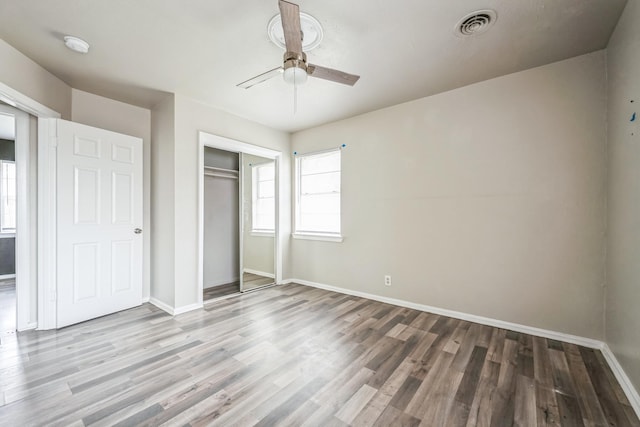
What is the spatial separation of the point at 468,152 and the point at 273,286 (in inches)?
135

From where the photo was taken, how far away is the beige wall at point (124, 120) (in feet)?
10.2

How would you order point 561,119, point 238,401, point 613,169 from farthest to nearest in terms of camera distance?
point 561,119 < point 613,169 < point 238,401

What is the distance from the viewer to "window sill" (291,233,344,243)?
4.06m

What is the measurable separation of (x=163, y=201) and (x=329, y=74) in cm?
265

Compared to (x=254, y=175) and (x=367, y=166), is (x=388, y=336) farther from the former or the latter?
(x=254, y=175)

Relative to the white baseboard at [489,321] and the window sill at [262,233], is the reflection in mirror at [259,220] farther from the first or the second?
the white baseboard at [489,321]

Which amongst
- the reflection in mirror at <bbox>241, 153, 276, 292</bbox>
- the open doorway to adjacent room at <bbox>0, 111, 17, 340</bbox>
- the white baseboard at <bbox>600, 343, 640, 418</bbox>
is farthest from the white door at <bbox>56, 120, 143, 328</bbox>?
the white baseboard at <bbox>600, 343, 640, 418</bbox>

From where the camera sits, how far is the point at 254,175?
4668 millimetres

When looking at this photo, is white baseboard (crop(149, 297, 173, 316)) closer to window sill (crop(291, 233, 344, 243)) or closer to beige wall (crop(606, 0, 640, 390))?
window sill (crop(291, 233, 344, 243))

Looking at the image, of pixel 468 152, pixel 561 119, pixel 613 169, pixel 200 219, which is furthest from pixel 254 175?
pixel 613 169

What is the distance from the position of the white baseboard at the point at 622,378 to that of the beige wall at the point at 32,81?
5152 millimetres

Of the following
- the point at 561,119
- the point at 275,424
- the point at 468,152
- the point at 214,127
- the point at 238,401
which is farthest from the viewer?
the point at 214,127

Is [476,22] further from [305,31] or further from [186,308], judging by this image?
[186,308]

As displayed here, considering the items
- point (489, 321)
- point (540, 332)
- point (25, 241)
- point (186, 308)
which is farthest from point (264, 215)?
point (540, 332)
